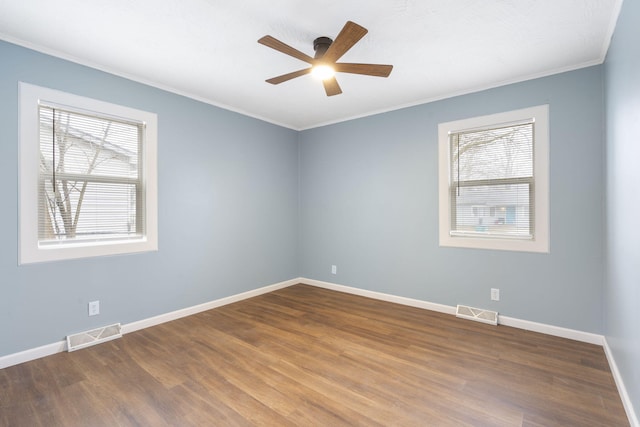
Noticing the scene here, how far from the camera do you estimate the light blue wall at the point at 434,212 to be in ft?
9.25

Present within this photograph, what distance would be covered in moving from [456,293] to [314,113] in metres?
3.02

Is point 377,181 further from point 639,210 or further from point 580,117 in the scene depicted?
point 639,210

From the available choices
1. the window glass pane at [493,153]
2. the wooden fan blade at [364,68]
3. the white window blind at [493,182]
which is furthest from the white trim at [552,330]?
the wooden fan blade at [364,68]

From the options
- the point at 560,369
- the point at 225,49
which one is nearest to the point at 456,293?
the point at 560,369

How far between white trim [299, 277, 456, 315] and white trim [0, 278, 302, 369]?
0.40 m

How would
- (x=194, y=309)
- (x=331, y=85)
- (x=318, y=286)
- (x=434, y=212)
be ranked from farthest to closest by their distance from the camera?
1. (x=318, y=286)
2. (x=434, y=212)
3. (x=194, y=309)
4. (x=331, y=85)

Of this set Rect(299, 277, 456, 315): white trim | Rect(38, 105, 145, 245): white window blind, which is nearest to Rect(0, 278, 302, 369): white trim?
Rect(299, 277, 456, 315): white trim

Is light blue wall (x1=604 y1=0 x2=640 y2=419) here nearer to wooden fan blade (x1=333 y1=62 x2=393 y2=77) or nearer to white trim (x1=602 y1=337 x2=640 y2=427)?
white trim (x1=602 y1=337 x2=640 y2=427)

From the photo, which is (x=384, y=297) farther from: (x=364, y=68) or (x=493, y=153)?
(x=364, y=68)

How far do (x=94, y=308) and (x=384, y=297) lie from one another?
3.29 meters

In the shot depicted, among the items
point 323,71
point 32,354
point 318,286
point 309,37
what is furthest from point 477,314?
point 32,354

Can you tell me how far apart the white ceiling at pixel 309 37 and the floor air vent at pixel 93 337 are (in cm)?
248

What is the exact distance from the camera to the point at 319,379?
2.22 meters

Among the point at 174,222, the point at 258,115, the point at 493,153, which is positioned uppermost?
the point at 258,115
